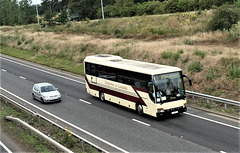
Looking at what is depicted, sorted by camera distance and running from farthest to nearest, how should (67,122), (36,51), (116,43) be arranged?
(36,51) → (116,43) → (67,122)

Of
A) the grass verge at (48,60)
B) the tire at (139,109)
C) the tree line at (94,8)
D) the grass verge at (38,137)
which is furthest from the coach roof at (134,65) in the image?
the tree line at (94,8)

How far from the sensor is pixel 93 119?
65.5 ft

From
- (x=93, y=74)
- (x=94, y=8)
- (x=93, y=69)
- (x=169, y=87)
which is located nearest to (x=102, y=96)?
(x=93, y=74)

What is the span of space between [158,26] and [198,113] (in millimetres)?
29750

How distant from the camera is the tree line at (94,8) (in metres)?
59.2

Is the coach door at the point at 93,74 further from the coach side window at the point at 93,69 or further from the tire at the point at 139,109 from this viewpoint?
the tire at the point at 139,109

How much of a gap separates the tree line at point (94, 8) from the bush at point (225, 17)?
6.77 metres

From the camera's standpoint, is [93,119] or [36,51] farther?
[36,51]

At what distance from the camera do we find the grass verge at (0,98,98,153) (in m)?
14.6

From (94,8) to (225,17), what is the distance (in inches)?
2620

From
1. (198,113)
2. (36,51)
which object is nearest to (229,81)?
(198,113)

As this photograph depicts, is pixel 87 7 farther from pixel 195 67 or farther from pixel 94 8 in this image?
pixel 195 67

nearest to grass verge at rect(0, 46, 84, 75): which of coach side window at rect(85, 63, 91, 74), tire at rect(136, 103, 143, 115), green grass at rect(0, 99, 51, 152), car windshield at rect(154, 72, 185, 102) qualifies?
coach side window at rect(85, 63, 91, 74)

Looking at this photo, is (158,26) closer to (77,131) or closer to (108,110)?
(108,110)
